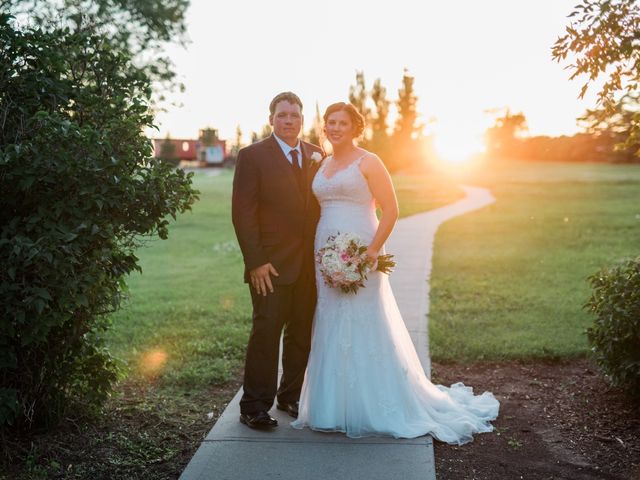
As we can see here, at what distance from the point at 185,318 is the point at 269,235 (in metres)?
4.34

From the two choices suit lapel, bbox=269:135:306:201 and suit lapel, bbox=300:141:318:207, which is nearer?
suit lapel, bbox=269:135:306:201

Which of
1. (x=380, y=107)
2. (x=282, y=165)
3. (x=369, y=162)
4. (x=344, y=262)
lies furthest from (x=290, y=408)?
(x=380, y=107)

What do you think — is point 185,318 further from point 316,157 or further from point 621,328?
point 621,328

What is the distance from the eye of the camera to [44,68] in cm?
455

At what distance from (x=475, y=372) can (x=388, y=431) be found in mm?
2139

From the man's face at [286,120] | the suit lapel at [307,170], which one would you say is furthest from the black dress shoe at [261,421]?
the man's face at [286,120]

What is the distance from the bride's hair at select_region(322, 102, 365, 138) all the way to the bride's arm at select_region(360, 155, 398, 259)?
23 centimetres

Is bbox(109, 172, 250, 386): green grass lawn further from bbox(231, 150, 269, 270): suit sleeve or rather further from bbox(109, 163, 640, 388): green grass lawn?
bbox(231, 150, 269, 270): suit sleeve

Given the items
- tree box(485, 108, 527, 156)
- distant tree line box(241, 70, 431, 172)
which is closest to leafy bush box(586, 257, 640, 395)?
distant tree line box(241, 70, 431, 172)

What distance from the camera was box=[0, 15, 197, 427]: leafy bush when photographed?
3.96 meters

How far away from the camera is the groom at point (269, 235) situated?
4.88 metres

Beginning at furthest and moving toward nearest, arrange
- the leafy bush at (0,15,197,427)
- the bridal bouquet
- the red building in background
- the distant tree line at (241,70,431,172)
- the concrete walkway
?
the red building in background, the distant tree line at (241,70,431,172), the bridal bouquet, the concrete walkway, the leafy bush at (0,15,197,427)

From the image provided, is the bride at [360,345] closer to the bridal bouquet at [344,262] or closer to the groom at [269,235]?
the bridal bouquet at [344,262]

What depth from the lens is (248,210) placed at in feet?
15.9
